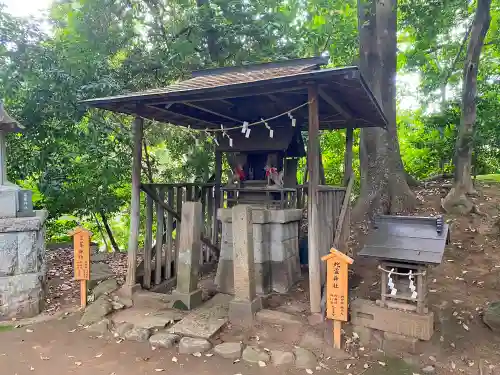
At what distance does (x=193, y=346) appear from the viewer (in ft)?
15.9

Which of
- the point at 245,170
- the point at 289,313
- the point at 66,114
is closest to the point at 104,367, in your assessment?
the point at 289,313

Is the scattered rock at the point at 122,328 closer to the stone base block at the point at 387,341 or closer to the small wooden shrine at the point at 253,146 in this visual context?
the small wooden shrine at the point at 253,146

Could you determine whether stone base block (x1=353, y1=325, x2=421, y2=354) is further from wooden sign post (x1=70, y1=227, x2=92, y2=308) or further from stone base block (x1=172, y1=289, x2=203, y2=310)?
wooden sign post (x1=70, y1=227, x2=92, y2=308)

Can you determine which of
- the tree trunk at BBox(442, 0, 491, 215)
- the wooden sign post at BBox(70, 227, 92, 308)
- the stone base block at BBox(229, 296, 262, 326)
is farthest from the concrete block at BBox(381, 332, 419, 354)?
the tree trunk at BBox(442, 0, 491, 215)

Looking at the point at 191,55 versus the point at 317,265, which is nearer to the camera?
the point at 317,265

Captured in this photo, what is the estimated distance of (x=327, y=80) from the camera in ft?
16.0

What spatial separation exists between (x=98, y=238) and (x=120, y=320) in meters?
14.1

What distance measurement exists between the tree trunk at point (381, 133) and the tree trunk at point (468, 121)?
3.75 ft

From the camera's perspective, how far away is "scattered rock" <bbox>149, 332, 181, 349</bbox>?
16.4 feet

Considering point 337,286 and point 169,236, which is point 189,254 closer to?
point 169,236

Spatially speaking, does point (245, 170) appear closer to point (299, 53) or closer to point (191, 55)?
point (191, 55)

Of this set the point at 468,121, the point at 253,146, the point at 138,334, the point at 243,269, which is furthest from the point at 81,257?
the point at 468,121

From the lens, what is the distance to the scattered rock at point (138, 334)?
17.1 ft

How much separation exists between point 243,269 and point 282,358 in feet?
4.36
